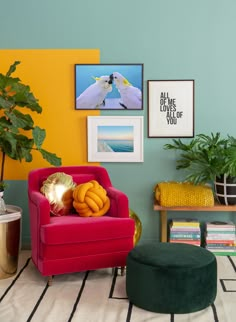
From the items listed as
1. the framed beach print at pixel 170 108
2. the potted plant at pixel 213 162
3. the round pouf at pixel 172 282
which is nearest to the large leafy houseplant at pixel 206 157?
the potted plant at pixel 213 162

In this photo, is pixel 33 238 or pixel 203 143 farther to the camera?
pixel 203 143

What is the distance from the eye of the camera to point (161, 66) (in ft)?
13.4

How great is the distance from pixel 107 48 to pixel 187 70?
30.0 inches

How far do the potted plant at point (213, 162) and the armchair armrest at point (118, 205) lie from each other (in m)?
0.75

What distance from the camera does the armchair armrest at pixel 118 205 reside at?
342 cm

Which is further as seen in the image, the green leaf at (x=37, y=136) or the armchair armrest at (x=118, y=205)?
the green leaf at (x=37, y=136)

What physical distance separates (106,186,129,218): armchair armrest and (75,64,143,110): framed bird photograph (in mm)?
940

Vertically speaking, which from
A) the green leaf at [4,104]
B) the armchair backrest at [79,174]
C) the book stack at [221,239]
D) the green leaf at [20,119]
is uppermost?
the green leaf at [4,104]

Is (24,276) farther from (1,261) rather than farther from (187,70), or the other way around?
(187,70)

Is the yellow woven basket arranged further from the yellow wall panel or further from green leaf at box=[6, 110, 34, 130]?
green leaf at box=[6, 110, 34, 130]

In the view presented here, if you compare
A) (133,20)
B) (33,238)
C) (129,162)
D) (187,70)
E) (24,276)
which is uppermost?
(133,20)

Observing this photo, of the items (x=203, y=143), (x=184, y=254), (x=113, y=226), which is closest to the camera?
(x=184, y=254)

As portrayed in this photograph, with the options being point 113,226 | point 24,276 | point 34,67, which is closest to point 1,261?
point 24,276

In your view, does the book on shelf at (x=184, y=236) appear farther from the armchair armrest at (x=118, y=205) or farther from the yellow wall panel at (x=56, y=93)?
the yellow wall panel at (x=56, y=93)
